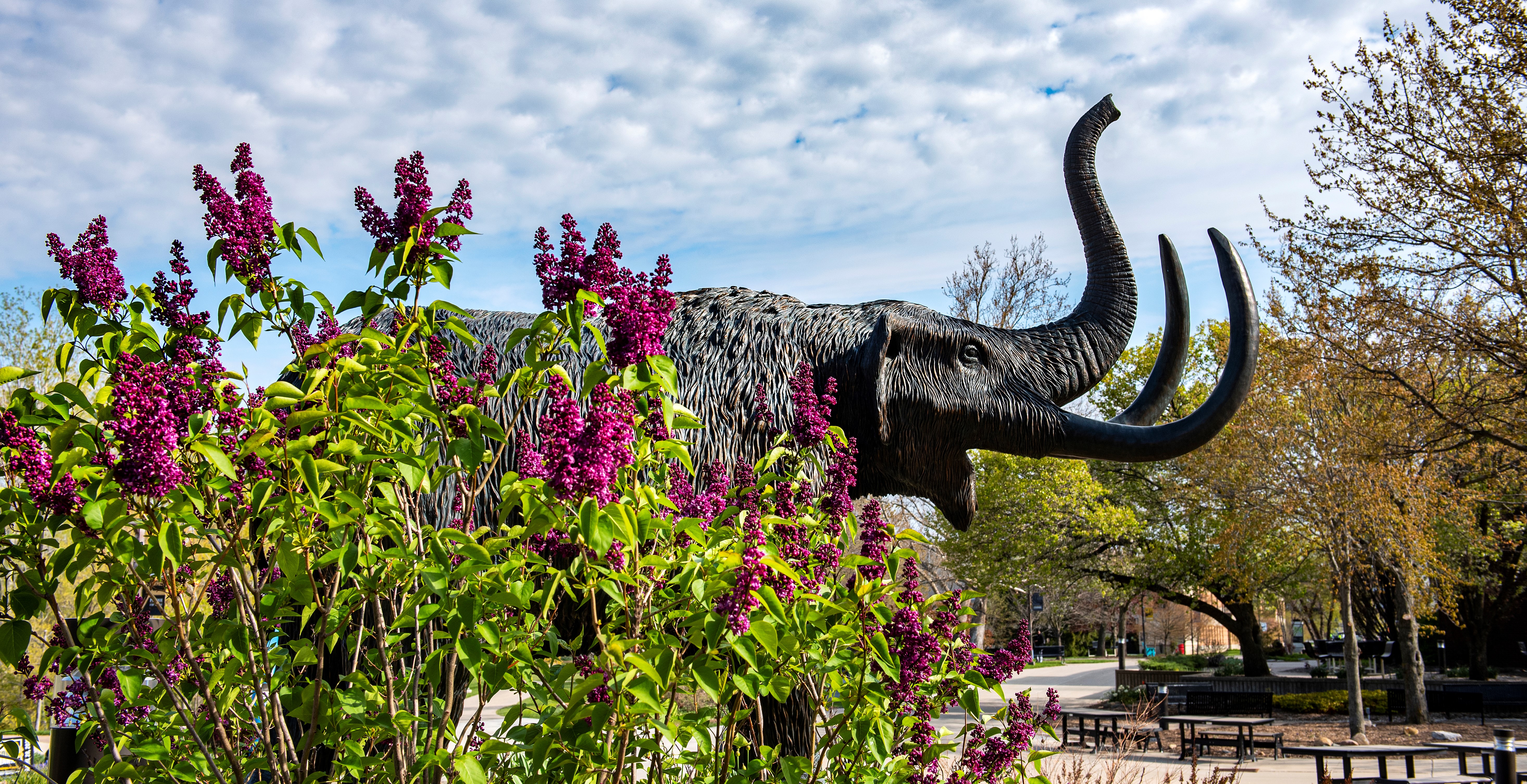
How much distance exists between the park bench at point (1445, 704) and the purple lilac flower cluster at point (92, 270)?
18887mm

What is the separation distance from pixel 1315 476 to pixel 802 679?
48.1ft

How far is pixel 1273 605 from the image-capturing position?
2597cm

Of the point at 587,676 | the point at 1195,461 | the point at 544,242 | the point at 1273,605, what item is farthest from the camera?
the point at 1273,605

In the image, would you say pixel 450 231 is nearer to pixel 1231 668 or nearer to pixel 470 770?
pixel 470 770

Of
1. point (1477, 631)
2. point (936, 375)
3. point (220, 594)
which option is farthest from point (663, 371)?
point (1477, 631)

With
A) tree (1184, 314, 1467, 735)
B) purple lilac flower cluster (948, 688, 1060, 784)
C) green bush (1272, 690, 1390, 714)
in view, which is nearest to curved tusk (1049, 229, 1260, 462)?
purple lilac flower cluster (948, 688, 1060, 784)

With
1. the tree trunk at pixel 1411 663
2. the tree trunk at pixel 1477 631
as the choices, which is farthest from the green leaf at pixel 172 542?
the tree trunk at pixel 1477 631

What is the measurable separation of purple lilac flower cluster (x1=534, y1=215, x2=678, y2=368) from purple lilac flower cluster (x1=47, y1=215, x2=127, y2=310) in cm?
86

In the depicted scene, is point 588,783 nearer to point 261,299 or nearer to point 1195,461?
point 261,299

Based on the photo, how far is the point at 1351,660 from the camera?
14211mm

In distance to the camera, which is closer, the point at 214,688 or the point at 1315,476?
the point at 214,688

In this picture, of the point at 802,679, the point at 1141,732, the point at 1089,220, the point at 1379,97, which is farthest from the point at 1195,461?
the point at 802,679

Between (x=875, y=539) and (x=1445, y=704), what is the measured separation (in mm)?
18362

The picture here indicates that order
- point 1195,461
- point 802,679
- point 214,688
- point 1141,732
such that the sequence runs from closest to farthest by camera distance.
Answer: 1. point 802,679
2. point 214,688
3. point 1141,732
4. point 1195,461
